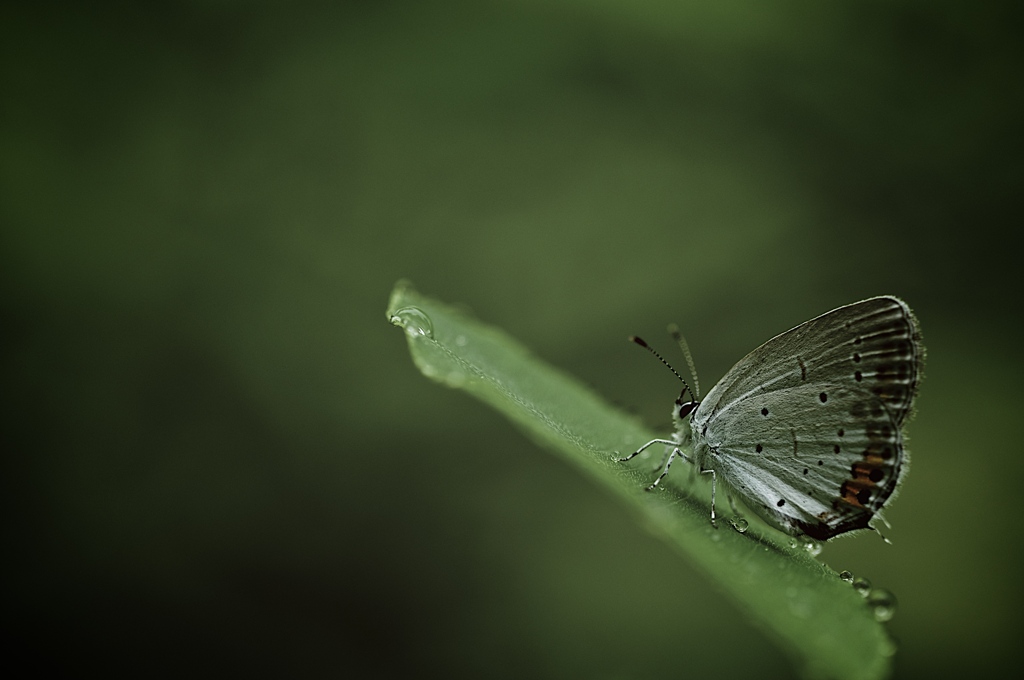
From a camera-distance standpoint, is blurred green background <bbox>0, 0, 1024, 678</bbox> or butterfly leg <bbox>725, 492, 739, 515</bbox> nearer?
butterfly leg <bbox>725, 492, 739, 515</bbox>

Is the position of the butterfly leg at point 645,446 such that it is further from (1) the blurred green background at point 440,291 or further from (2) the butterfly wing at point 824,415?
(1) the blurred green background at point 440,291

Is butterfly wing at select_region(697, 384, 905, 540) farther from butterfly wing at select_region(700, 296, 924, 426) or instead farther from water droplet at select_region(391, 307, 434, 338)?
water droplet at select_region(391, 307, 434, 338)

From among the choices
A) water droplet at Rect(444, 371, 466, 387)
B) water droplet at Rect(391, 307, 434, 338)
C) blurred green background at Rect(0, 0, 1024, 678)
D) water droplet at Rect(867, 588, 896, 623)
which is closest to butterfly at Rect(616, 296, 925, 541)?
water droplet at Rect(867, 588, 896, 623)

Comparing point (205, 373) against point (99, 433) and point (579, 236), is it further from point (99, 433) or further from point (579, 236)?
point (579, 236)

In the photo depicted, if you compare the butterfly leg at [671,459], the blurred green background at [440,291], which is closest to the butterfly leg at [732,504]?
the butterfly leg at [671,459]

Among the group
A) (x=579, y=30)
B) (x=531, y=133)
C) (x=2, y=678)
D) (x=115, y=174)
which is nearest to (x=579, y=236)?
(x=531, y=133)
